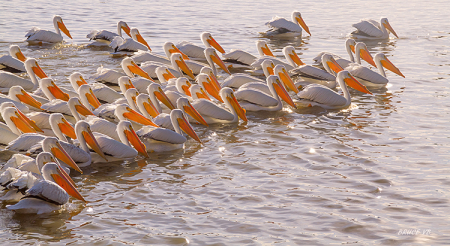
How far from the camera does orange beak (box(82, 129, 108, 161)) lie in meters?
6.33

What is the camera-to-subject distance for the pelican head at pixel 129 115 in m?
7.25

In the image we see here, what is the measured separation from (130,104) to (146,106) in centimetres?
31

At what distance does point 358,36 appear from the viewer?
48.2 ft

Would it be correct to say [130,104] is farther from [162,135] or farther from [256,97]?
[256,97]

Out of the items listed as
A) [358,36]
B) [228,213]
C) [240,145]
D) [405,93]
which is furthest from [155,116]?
[358,36]

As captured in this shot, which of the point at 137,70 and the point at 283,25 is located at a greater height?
the point at 283,25

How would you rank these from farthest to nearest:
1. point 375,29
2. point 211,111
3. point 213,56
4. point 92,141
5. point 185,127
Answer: point 375,29, point 213,56, point 211,111, point 185,127, point 92,141

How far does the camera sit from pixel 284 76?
9.52 meters

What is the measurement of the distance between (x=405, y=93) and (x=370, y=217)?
5262 millimetres

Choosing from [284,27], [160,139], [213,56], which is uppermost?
[284,27]

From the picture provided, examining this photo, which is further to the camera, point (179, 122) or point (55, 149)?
point (179, 122)

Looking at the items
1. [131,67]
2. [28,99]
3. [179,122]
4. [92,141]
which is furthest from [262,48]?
[92,141]

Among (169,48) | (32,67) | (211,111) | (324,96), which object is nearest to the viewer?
(211,111)

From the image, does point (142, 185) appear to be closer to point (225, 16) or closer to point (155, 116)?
point (155, 116)
